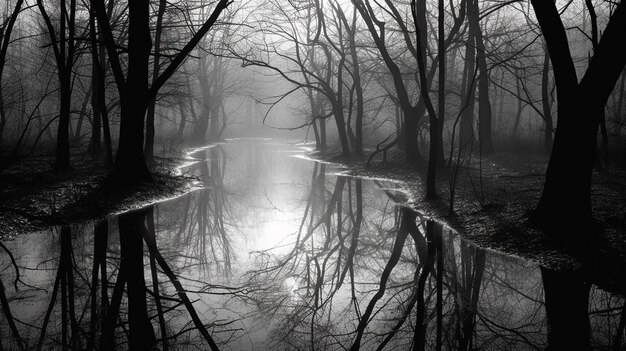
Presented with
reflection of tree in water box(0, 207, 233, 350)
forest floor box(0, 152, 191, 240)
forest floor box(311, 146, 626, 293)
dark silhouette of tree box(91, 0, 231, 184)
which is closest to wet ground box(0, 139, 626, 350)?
reflection of tree in water box(0, 207, 233, 350)

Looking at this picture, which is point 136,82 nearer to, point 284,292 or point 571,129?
point 284,292

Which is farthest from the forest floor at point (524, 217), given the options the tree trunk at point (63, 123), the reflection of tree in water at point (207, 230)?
the tree trunk at point (63, 123)

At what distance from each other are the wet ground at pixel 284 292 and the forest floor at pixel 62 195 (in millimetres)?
536

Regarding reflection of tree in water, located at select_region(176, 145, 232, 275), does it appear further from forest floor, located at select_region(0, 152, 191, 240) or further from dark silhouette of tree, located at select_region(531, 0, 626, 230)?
dark silhouette of tree, located at select_region(531, 0, 626, 230)

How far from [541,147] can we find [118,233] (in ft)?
76.5

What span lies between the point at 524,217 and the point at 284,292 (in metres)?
4.81

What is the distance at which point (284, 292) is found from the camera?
18.4 ft

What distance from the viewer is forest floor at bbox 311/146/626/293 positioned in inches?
239

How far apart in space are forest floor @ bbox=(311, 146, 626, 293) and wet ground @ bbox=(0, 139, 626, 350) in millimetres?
320

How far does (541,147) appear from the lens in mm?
25062

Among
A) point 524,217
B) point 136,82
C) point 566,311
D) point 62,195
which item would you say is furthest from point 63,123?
point 566,311

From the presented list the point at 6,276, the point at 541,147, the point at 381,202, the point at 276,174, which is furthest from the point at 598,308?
the point at 541,147

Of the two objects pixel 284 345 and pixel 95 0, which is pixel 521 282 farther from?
pixel 95 0

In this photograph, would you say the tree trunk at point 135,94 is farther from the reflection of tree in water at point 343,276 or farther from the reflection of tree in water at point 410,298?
the reflection of tree in water at point 410,298
